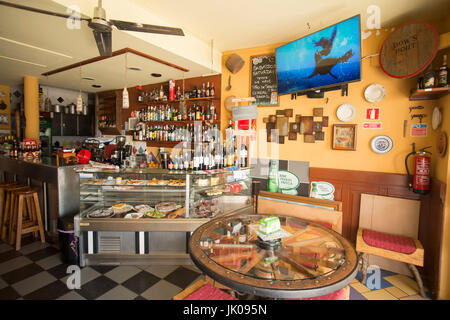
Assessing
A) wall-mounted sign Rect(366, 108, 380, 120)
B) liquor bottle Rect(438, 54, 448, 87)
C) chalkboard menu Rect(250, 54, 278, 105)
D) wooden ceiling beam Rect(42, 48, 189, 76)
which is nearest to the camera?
liquor bottle Rect(438, 54, 448, 87)

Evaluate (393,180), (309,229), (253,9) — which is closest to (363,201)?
(393,180)

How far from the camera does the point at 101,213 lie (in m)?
3.03

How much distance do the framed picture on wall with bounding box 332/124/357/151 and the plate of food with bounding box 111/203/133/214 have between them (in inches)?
124

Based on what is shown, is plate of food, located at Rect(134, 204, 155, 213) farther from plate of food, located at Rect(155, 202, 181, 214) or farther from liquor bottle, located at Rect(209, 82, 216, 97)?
liquor bottle, located at Rect(209, 82, 216, 97)

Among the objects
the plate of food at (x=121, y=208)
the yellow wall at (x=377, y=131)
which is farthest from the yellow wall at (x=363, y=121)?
the plate of food at (x=121, y=208)

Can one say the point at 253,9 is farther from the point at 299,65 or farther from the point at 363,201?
the point at 363,201

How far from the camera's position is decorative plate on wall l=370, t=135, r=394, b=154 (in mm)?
3184

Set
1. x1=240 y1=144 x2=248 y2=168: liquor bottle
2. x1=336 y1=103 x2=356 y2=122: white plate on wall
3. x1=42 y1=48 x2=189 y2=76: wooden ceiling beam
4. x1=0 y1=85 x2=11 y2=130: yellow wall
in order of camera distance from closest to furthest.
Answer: x1=336 y1=103 x2=356 y2=122: white plate on wall < x1=42 y1=48 x2=189 y2=76: wooden ceiling beam < x1=240 y1=144 x2=248 y2=168: liquor bottle < x1=0 y1=85 x2=11 y2=130: yellow wall

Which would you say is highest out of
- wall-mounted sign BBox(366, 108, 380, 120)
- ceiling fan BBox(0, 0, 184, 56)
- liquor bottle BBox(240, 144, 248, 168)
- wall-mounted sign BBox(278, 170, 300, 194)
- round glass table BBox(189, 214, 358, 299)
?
ceiling fan BBox(0, 0, 184, 56)

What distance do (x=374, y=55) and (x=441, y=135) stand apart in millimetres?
1348

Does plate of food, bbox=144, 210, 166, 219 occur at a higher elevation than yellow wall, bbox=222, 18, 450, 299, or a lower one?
lower

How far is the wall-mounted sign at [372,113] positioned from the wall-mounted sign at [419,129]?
43 centimetres

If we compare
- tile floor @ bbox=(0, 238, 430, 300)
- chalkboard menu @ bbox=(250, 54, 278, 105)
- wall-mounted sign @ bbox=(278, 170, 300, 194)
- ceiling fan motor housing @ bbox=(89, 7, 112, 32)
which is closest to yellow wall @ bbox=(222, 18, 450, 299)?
chalkboard menu @ bbox=(250, 54, 278, 105)

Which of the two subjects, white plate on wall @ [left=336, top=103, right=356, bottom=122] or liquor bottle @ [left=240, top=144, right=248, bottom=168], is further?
liquor bottle @ [left=240, top=144, right=248, bottom=168]
